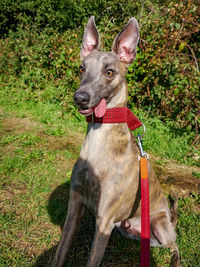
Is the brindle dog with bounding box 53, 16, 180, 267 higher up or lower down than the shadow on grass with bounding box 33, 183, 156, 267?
higher up

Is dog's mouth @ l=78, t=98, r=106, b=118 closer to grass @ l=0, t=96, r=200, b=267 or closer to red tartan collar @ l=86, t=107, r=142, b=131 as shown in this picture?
red tartan collar @ l=86, t=107, r=142, b=131

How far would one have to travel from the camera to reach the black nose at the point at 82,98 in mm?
1752

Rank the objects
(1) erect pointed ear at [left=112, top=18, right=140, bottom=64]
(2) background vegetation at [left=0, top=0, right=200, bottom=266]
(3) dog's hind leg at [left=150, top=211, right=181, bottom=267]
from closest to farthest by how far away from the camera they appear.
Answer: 1. (1) erect pointed ear at [left=112, top=18, right=140, bottom=64]
2. (3) dog's hind leg at [left=150, top=211, right=181, bottom=267]
3. (2) background vegetation at [left=0, top=0, right=200, bottom=266]

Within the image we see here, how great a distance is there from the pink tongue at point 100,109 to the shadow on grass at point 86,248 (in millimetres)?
1478

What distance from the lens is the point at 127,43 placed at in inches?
87.4

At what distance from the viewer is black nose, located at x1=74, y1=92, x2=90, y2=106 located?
69.0 inches

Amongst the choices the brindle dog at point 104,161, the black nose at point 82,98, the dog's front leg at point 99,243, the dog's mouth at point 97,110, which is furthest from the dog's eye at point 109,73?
the dog's front leg at point 99,243

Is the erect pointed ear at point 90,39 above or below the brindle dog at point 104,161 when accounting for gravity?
above

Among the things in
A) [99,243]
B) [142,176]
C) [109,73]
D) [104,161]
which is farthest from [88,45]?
[99,243]

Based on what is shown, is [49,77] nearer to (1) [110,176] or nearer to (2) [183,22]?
(2) [183,22]

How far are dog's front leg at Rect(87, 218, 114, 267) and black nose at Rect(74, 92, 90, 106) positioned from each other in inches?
38.2

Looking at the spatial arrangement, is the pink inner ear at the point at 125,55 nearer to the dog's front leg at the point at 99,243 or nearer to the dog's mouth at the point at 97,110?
the dog's mouth at the point at 97,110

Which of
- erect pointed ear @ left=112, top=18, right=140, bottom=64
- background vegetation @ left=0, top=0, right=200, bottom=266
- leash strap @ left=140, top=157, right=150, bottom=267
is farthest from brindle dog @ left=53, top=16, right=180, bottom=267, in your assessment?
background vegetation @ left=0, top=0, right=200, bottom=266

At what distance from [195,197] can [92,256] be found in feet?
7.03
